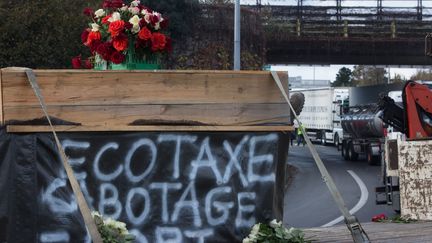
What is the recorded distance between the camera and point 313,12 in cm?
4441

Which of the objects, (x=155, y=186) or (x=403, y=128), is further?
(x=403, y=128)

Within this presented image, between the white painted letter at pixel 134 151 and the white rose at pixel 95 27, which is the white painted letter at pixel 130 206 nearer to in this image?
the white painted letter at pixel 134 151

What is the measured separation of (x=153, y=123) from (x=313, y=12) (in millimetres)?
40479

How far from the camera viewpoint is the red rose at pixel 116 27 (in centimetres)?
538

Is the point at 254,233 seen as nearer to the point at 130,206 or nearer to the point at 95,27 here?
the point at 130,206

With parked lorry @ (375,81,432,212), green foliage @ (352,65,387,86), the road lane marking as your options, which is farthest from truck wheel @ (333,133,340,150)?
green foliage @ (352,65,387,86)

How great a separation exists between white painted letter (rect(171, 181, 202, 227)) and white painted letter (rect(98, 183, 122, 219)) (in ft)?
1.27

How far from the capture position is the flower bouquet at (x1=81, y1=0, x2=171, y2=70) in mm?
5460

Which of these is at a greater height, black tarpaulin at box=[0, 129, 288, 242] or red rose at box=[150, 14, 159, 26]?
red rose at box=[150, 14, 159, 26]

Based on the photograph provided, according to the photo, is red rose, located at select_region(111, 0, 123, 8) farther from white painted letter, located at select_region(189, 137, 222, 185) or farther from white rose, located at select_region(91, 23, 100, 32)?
white painted letter, located at select_region(189, 137, 222, 185)

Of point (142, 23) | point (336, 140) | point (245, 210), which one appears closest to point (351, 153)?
point (336, 140)

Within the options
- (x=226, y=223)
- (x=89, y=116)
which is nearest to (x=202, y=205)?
(x=226, y=223)

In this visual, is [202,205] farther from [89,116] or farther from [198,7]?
[198,7]

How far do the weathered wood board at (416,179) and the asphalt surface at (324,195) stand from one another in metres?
3.66
